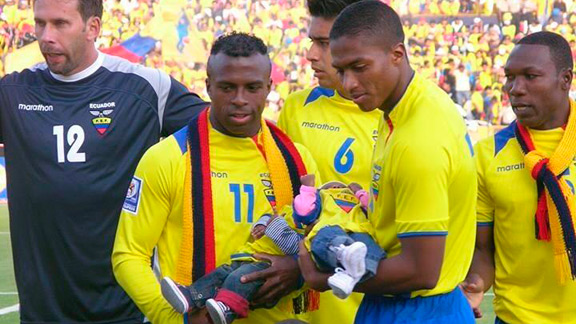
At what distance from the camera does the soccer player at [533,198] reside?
156 inches

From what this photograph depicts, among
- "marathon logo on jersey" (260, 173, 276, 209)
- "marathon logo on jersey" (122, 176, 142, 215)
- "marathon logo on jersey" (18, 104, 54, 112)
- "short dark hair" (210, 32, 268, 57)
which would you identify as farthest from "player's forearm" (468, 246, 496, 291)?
"marathon logo on jersey" (18, 104, 54, 112)

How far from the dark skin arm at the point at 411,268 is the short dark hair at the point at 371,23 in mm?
656

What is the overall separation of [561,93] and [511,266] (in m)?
0.80

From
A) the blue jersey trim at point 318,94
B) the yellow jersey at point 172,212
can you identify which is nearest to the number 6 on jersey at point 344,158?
the blue jersey trim at point 318,94

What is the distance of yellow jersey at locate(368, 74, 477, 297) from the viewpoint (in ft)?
9.18

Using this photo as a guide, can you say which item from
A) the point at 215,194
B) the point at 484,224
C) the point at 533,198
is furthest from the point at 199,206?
the point at 533,198

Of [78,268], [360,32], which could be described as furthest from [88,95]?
[360,32]

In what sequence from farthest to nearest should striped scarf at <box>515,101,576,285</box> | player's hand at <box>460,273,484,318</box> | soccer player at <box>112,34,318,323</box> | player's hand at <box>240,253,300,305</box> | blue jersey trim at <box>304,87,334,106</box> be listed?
1. blue jersey trim at <box>304,87,334,106</box>
2. striped scarf at <box>515,101,576,285</box>
3. player's hand at <box>460,273,484,318</box>
4. soccer player at <box>112,34,318,323</box>
5. player's hand at <box>240,253,300,305</box>

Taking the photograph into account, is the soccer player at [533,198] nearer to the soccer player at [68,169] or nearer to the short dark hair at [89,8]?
the soccer player at [68,169]

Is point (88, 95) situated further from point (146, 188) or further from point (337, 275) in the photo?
point (337, 275)

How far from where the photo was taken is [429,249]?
2.83m

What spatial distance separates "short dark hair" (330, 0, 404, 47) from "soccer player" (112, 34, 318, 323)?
640 millimetres

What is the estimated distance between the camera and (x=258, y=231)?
348cm

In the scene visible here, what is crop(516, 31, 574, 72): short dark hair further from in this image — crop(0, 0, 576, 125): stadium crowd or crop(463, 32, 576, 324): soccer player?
crop(0, 0, 576, 125): stadium crowd
